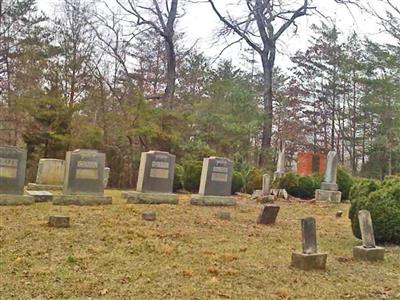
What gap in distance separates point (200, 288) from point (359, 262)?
2718 mm

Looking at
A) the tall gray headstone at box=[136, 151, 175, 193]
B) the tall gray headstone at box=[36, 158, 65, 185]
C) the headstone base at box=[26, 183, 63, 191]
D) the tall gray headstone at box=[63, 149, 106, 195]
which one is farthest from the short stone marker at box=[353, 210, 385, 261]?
the tall gray headstone at box=[36, 158, 65, 185]

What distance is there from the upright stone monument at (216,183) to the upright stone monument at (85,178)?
101 inches

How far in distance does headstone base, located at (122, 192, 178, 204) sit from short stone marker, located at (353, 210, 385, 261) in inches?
256

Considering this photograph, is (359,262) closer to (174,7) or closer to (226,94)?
(226,94)

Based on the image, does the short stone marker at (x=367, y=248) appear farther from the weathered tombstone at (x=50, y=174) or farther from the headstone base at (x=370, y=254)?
the weathered tombstone at (x=50, y=174)

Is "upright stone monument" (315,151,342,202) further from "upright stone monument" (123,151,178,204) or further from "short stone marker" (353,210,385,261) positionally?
"short stone marker" (353,210,385,261)

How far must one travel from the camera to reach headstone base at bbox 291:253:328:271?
18.9 feet

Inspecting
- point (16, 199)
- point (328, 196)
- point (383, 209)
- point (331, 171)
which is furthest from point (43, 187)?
point (383, 209)

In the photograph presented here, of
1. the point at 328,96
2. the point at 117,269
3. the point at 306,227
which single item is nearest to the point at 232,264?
the point at 306,227

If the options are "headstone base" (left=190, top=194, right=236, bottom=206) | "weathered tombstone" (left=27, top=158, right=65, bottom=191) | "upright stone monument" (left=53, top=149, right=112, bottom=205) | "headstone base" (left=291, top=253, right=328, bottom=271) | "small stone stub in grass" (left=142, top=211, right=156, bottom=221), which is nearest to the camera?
"headstone base" (left=291, top=253, right=328, bottom=271)

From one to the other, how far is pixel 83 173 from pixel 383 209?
22.3ft

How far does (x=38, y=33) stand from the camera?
23422 millimetres

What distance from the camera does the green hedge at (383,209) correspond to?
7699 millimetres

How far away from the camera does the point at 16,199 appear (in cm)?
1058
